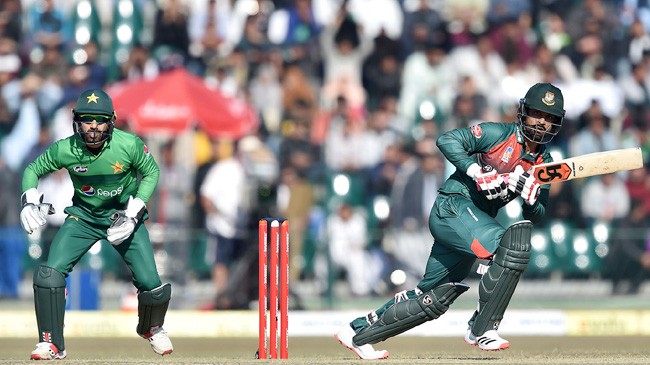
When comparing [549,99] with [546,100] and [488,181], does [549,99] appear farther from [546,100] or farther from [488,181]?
[488,181]

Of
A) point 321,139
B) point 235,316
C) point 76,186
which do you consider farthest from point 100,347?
point 321,139

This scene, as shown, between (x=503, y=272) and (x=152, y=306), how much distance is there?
7.33 feet

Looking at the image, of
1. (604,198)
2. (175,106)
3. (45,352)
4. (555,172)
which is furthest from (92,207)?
(604,198)

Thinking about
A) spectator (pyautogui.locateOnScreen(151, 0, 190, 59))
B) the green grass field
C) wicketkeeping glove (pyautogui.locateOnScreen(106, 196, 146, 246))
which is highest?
spectator (pyautogui.locateOnScreen(151, 0, 190, 59))

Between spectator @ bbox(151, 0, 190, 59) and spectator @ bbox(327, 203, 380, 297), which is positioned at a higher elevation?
spectator @ bbox(151, 0, 190, 59)

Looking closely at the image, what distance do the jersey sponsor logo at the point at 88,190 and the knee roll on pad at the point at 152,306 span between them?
688 millimetres

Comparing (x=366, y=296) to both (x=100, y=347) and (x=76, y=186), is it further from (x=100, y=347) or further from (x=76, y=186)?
(x=76, y=186)

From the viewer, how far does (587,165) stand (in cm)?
771

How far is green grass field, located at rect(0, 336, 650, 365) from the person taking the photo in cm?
802

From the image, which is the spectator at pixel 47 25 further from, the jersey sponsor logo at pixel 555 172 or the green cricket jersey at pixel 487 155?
the jersey sponsor logo at pixel 555 172

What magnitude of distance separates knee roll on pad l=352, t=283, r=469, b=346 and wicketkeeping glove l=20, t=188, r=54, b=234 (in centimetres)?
201

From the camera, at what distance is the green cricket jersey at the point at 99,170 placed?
809 cm

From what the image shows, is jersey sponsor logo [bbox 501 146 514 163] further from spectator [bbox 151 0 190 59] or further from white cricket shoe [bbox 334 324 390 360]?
spectator [bbox 151 0 190 59]

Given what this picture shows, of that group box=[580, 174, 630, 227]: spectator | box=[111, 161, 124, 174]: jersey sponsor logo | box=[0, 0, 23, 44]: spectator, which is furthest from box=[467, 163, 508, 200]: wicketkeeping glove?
box=[0, 0, 23, 44]: spectator
